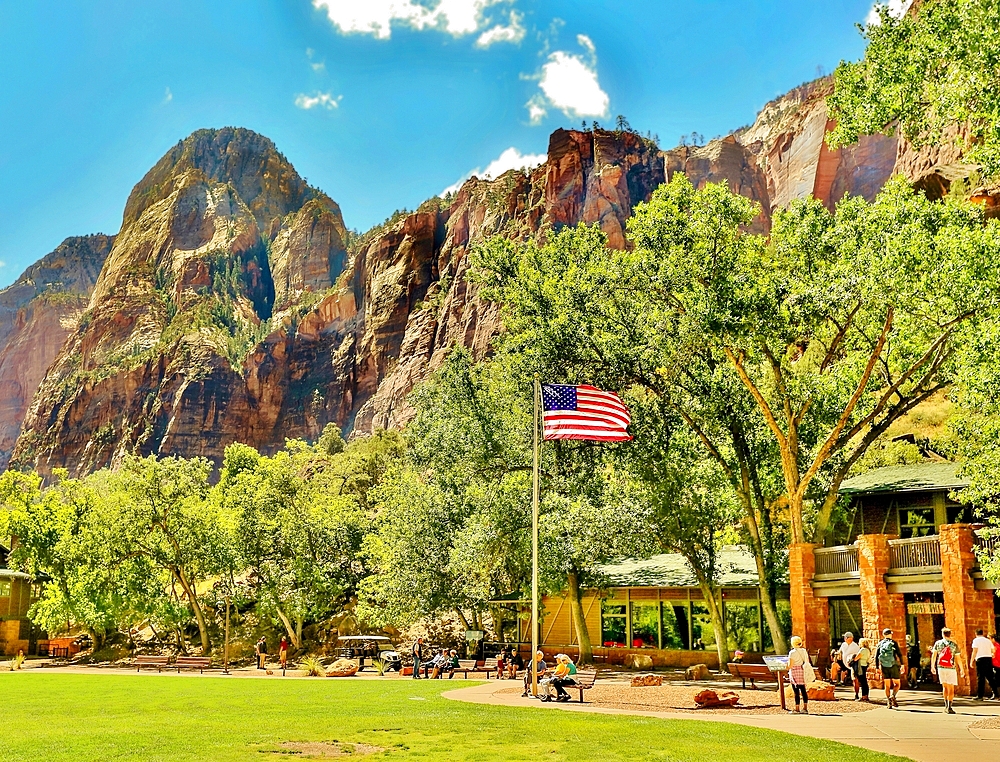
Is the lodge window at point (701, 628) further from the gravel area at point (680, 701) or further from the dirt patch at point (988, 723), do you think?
the dirt patch at point (988, 723)

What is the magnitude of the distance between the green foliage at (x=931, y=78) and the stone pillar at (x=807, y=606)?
1390 centimetres

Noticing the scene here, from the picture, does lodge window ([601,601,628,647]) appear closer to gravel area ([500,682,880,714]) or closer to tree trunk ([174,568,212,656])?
gravel area ([500,682,880,714])

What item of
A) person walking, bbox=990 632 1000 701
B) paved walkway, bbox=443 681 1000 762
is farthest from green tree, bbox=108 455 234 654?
person walking, bbox=990 632 1000 701

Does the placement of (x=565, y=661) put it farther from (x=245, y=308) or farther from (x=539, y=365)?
(x=245, y=308)

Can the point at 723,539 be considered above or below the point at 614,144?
below

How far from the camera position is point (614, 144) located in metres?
126

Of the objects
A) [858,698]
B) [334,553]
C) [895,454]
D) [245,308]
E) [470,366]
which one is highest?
[245,308]

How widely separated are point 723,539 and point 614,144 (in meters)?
97.9

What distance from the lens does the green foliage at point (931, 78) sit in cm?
1778

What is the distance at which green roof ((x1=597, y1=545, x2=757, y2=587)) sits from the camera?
39.1 m

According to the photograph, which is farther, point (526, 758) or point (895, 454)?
point (895, 454)

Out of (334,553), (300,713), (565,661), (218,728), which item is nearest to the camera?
(218,728)

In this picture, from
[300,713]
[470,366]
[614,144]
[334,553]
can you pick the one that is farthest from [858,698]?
[614,144]

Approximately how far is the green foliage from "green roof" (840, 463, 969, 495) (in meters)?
18.6
